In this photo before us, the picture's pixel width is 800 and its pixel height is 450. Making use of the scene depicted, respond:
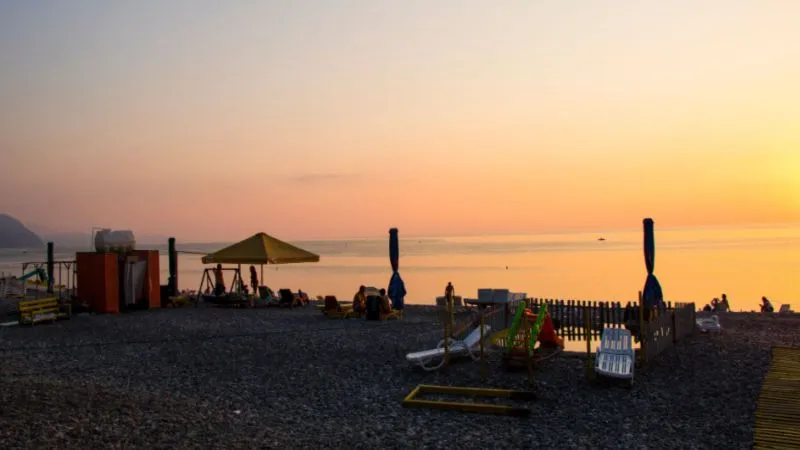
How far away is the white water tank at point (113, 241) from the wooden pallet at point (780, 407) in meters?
21.6

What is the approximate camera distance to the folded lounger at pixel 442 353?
12.8 metres

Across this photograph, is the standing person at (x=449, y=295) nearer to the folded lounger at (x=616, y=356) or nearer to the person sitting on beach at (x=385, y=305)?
the person sitting on beach at (x=385, y=305)

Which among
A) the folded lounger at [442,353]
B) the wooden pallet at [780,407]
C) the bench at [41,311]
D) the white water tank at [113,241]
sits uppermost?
the white water tank at [113,241]

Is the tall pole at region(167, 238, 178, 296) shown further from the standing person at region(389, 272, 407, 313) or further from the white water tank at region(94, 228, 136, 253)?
the standing person at region(389, 272, 407, 313)

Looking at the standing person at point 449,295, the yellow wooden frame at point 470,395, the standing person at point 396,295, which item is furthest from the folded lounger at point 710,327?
the standing person at point 396,295

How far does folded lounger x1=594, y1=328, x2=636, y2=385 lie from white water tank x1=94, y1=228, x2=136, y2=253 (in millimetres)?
18837

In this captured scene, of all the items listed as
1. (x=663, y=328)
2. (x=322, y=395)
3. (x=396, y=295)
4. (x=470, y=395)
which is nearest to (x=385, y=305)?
(x=396, y=295)

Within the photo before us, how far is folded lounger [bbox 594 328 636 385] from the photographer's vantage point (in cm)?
1148

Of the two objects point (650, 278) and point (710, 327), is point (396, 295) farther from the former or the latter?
point (710, 327)

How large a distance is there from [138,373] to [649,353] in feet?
34.7

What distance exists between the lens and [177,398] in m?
10.7

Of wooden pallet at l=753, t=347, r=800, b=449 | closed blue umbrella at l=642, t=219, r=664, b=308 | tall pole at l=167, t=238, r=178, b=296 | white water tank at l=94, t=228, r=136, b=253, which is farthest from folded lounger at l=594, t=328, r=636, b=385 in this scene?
tall pole at l=167, t=238, r=178, b=296

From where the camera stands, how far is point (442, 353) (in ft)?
43.0

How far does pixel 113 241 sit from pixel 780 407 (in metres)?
22.4
